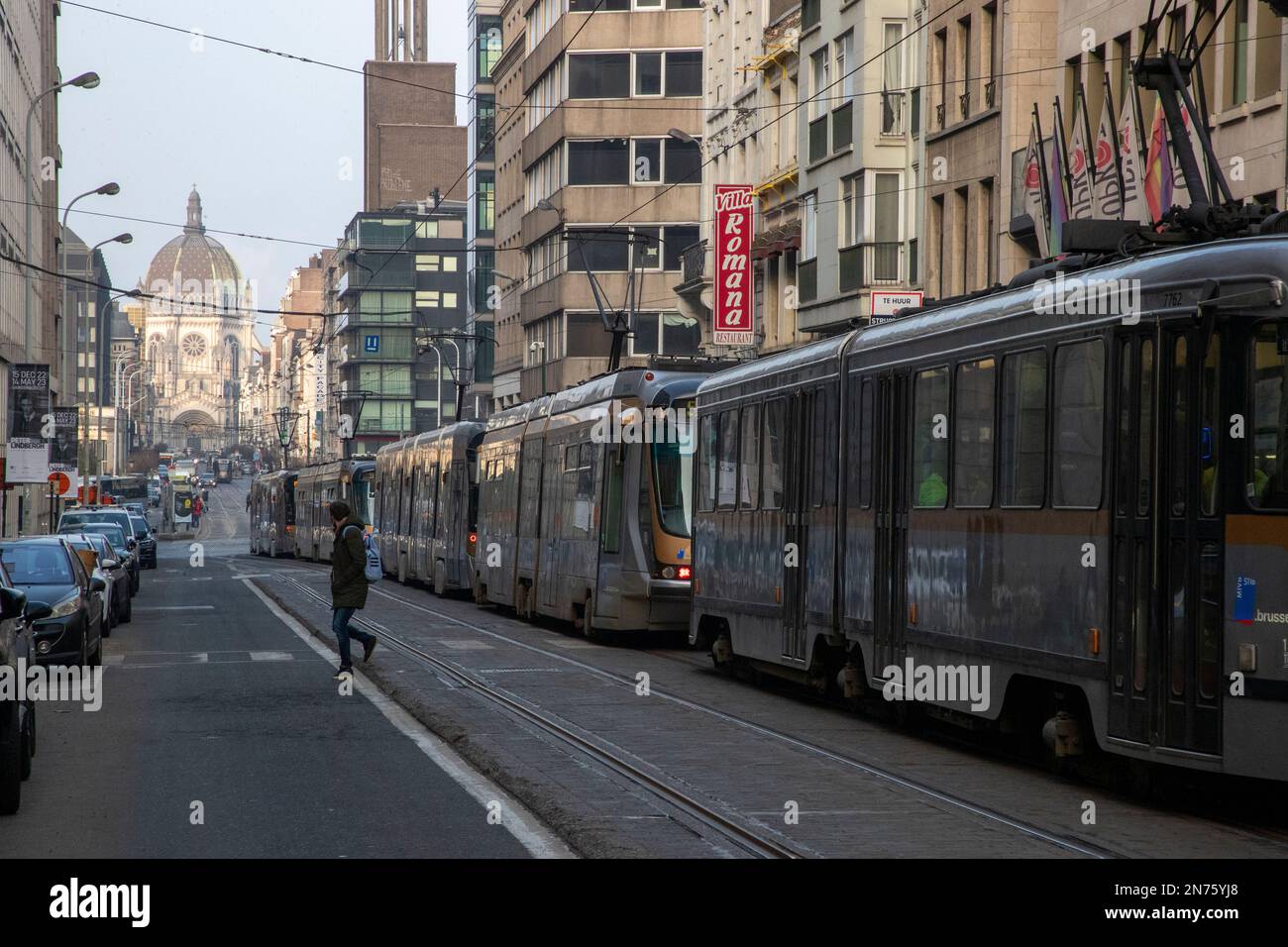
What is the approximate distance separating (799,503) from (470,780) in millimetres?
5854

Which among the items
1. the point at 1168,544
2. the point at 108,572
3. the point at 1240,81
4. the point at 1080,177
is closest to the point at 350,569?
the point at 108,572

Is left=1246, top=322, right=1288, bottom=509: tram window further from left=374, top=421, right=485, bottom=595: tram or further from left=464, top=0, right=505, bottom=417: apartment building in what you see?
left=464, top=0, right=505, bottom=417: apartment building

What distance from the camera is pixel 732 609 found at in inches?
785

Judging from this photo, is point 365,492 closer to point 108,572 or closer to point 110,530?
point 110,530

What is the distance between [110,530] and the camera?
45188mm

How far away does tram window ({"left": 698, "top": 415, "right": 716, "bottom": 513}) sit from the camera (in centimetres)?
2089

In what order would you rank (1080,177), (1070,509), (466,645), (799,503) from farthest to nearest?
1. (1080,177)
2. (466,645)
3. (799,503)
4. (1070,509)

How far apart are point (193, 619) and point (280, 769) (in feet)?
68.7

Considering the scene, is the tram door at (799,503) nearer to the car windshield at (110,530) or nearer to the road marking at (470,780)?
the road marking at (470,780)

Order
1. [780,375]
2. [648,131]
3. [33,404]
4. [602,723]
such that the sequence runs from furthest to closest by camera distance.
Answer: [648,131] < [33,404] < [780,375] < [602,723]

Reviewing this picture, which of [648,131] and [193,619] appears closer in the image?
[193,619]

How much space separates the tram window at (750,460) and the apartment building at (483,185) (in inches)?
3255
